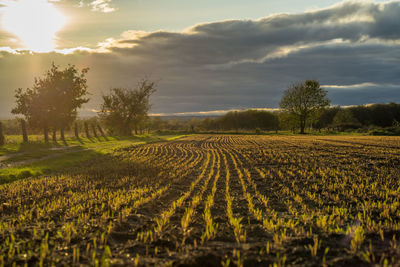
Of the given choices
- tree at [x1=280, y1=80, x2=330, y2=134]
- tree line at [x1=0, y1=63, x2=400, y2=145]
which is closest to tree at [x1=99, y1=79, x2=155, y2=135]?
tree line at [x1=0, y1=63, x2=400, y2=145]

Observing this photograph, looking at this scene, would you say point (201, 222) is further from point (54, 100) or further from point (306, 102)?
point (306, 102)

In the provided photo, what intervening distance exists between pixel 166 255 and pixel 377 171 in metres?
12.1

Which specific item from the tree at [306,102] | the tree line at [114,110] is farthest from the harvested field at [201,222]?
the tree at [306,102]

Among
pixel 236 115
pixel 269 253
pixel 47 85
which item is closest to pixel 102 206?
pixel 269 253

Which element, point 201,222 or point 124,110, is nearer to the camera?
point 201,222

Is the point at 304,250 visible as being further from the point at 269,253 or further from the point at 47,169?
the point at 47,169

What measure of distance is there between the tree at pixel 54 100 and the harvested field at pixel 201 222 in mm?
22165

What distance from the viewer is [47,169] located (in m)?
13.9

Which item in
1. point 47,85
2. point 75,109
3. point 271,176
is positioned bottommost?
point 271,176

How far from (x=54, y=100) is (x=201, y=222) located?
30147 mm

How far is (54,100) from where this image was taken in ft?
100

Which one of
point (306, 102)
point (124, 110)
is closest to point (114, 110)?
point (124, 110)

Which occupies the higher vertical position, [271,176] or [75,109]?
[75,109]

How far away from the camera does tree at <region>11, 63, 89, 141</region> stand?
96.4ft
